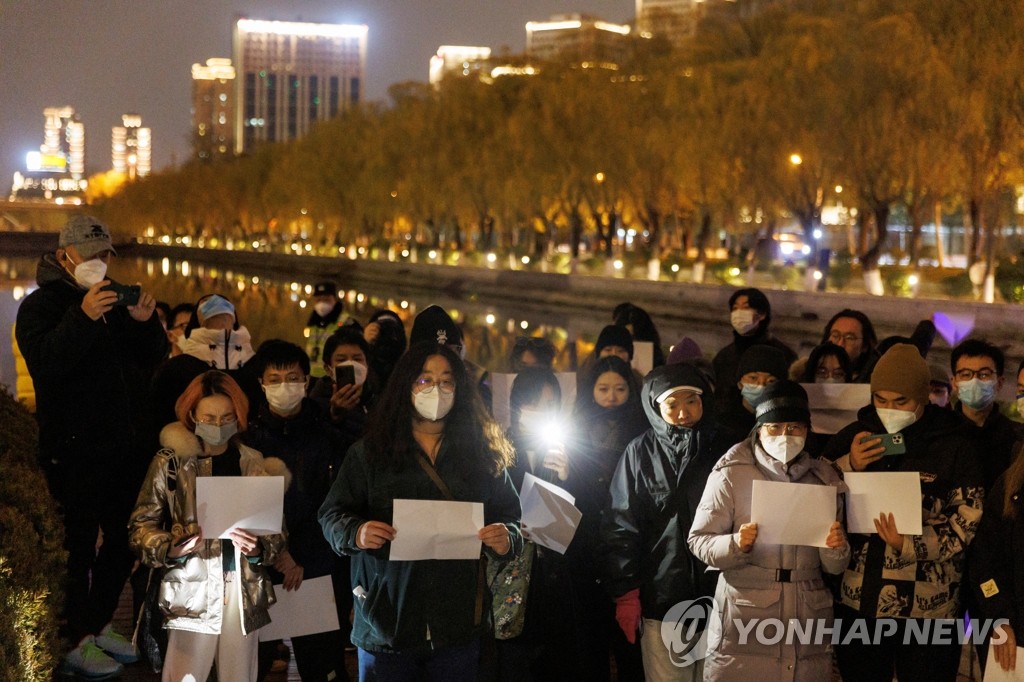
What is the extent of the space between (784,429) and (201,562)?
2.06 metres

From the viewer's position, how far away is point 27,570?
3.71 m

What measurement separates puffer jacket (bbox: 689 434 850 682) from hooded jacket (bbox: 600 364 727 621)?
238mm

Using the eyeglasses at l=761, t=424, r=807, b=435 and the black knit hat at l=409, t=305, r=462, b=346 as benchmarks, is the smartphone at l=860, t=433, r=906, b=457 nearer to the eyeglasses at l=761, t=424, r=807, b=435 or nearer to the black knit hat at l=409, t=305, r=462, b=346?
the eyeglasses at l=761, t=424, r=807, b=435

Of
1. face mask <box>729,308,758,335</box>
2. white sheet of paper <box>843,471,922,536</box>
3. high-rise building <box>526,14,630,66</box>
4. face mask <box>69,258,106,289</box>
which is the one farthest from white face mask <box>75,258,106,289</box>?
high-rise building <box>526,14,630,66</box>

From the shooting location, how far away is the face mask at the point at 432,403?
3.84 m

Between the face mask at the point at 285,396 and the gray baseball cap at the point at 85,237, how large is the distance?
0.97m

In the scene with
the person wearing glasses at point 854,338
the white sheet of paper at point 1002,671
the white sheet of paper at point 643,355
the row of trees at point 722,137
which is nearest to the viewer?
the white sheet of paper at point 1002,671

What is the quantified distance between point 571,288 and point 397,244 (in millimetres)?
26530

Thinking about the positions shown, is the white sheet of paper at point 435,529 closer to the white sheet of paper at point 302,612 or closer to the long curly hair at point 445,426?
the long curly hair at point 445,426

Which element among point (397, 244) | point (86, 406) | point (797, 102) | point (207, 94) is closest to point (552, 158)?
point (797, 102)

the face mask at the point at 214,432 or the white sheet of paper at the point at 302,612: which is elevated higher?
the face mask at the point at 214,432

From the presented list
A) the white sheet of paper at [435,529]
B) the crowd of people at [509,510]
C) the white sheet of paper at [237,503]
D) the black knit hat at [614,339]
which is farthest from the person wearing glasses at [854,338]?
the white sheet of paper at [237,503]

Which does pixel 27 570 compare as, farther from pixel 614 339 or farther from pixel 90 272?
pixel 614 339

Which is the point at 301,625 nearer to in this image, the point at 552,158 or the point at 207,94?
the point at 552,158
